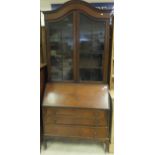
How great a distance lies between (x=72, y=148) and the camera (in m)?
2.42

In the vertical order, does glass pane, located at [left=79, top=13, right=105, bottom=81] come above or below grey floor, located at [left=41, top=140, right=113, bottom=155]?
above

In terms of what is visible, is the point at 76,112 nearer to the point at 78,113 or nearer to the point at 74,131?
the point at 78,113

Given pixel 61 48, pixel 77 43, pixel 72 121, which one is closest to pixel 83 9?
pixel 77 43

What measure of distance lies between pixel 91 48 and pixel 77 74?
16.4 inches

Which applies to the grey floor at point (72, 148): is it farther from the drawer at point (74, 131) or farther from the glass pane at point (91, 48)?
the glass pane at point (91, 48)

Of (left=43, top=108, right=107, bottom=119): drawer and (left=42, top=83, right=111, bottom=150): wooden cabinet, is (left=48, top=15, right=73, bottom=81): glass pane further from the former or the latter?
(left=43, top=108, right=107, bottom=119): drawer

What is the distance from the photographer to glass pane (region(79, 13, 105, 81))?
7.72 feet

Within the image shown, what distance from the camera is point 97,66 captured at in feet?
8.11

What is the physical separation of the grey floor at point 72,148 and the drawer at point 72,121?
0.38 meters

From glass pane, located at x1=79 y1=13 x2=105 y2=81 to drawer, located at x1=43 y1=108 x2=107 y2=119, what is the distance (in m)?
0.49

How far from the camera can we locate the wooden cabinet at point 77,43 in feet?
7.59

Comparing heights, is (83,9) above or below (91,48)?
above

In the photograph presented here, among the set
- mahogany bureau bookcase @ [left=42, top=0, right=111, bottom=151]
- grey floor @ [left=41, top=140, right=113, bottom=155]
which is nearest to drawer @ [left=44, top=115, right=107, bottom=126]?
mahogany bureau bookcase @ [left=42, top=0, right=111, bottom=151]
